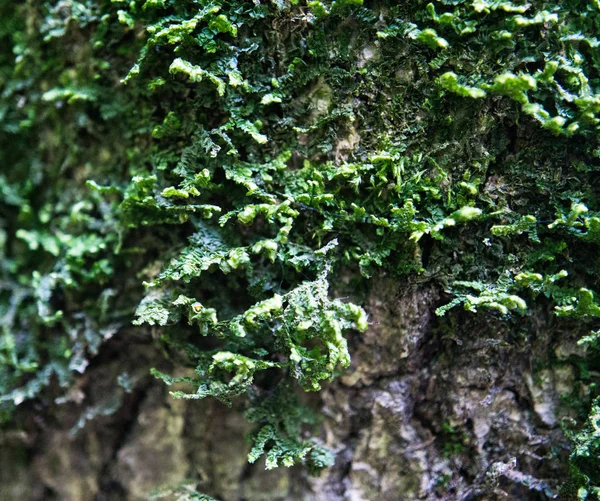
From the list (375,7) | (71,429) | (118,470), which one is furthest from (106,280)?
(375,7)

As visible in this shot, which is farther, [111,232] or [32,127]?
[32,127]

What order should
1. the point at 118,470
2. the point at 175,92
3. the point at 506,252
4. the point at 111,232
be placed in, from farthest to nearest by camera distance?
the point at 118,470 < the point at 111,232 < the point at 175,92 < the point at 506,252

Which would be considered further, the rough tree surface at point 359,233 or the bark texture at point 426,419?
the bark texture at point 426,419

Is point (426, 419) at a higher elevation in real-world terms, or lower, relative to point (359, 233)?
lower

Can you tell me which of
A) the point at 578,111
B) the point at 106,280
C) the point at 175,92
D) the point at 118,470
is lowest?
the point at 118,470

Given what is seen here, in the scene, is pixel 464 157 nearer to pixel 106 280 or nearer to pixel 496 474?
pixel 496 474

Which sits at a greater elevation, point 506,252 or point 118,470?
point 506,252

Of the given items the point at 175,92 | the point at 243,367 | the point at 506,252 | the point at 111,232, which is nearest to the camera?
the point at 243,367

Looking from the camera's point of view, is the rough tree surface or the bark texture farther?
the bark texture
